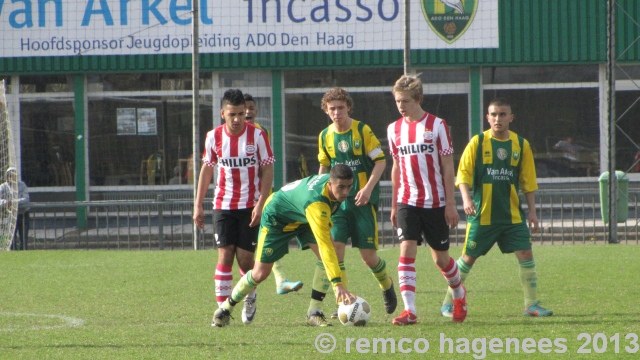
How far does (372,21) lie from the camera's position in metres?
21.8

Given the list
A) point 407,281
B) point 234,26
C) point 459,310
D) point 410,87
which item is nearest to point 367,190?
point 407,281

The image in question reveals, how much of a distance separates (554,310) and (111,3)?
16.4 m

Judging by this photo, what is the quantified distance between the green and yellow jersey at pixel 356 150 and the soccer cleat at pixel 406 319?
128cm

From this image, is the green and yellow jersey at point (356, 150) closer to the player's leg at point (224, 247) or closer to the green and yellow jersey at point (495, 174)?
the green and yellow jersey at point (495, 174)

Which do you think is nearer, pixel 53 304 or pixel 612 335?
pixel 612 335

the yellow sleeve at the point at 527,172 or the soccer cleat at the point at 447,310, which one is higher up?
the yellow sleeve at the point at 527,172

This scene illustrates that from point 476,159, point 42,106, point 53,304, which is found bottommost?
point 53,304

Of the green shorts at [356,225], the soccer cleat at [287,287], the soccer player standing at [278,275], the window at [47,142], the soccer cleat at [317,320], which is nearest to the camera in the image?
the soccer cleat at [317,320]

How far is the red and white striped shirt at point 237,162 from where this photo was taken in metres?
7.92

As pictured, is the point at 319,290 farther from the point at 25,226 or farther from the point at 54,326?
the point at 25,226

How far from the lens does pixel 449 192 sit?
7.39 meters

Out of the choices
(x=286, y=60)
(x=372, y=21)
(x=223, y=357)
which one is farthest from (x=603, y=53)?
(x=223, y=357)

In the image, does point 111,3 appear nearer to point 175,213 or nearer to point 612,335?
point 175,213

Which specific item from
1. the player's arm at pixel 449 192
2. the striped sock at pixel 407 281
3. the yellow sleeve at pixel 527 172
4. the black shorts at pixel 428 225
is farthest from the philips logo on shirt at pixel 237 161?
the yellow sleeve at pixel 527 172
